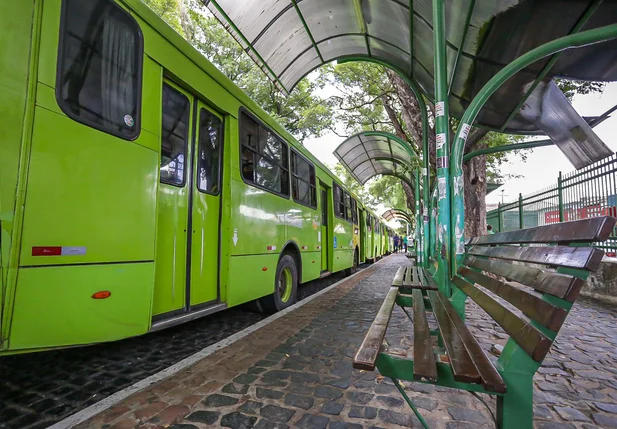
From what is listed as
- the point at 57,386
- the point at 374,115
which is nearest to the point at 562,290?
the point at 57,386

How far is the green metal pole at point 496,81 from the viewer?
2.83 m

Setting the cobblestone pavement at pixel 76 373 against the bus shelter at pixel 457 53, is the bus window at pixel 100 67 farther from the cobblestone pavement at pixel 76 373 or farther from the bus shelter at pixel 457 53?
the bus shelter at pixel 457 53

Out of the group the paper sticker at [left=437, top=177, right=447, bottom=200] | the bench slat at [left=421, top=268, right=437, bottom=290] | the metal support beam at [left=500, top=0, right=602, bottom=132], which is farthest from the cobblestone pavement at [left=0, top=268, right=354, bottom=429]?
the metal support beam at [left=500, top=0, right=602, bottom=132]

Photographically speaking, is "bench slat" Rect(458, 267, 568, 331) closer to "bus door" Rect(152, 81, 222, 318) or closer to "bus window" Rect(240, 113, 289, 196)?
"bus door" Rect(152, 81, 222, 318)

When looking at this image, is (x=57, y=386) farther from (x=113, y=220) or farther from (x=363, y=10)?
(x=363, y=10)

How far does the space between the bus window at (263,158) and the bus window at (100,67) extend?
1.67m

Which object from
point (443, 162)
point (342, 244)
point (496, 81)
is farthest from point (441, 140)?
point (342, 244)

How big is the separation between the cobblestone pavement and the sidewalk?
47cm

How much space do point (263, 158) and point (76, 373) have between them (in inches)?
129

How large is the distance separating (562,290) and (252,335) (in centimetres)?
301

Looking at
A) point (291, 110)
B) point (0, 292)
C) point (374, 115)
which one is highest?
point (291, 110)

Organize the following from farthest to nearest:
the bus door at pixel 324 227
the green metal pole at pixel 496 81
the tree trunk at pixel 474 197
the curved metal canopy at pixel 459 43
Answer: the tree trunk at pixel 474 197, the bus door at pixel 324 227, the curved metal canopy at pixel 459 43, the green metal pole at pixel 496 81

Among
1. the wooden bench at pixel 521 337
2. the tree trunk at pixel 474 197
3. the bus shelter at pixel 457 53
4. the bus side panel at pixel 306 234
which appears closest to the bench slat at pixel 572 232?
the wooden bench at pixel 521 337

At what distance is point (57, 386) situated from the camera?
2.47 m
